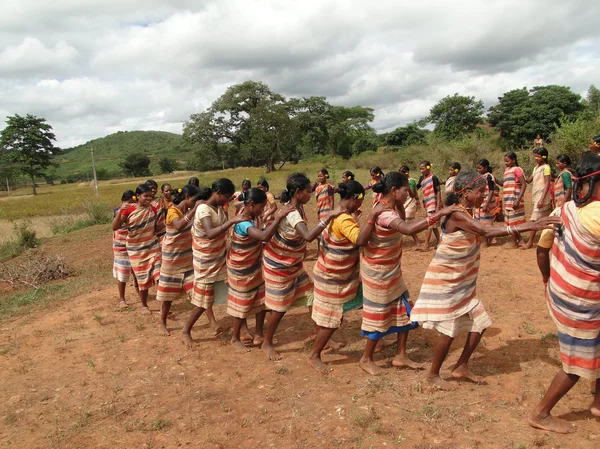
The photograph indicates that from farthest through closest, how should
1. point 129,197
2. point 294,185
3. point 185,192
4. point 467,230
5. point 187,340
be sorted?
point 129,197 → point 185,192 → point 187,340 → point 294,185 → point 467,230

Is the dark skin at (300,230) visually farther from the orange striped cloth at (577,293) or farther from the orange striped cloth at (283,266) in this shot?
the orange striped cloth at (577,293)

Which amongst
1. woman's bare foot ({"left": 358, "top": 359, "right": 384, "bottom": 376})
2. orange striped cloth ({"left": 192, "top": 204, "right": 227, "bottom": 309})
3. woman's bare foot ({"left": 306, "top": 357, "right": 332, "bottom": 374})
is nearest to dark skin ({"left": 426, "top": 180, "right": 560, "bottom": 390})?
woman's bare foot ({"left": 358, "top": 359, "right": 384, "bottom": 376})

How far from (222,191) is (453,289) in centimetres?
237

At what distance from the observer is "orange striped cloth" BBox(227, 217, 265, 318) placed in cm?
420

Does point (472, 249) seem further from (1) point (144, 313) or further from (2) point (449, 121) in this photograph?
(2) point (449, 121)

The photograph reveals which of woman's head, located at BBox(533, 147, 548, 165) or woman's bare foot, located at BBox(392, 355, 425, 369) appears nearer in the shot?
woman's bare foot, located at BBox(392, 355, 425, 369)

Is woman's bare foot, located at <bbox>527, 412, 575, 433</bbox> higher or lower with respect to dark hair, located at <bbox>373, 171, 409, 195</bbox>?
lower

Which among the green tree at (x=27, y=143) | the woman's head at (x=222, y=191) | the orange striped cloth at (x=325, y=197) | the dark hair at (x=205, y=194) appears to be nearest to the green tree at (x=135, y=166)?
the green tree at (x=27, y=143)

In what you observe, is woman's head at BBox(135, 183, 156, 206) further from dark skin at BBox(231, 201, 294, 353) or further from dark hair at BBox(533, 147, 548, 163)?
dark hair at BBox(533, 147, 548, 163)

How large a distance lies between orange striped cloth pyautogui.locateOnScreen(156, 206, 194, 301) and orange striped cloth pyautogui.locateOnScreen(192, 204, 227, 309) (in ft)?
1.27

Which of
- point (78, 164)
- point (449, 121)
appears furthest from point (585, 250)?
point (78, 164)

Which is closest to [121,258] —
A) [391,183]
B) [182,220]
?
[182,220]

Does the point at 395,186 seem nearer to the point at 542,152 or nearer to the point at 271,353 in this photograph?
the point at 271,353

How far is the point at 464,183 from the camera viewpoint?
3111 millimetres
